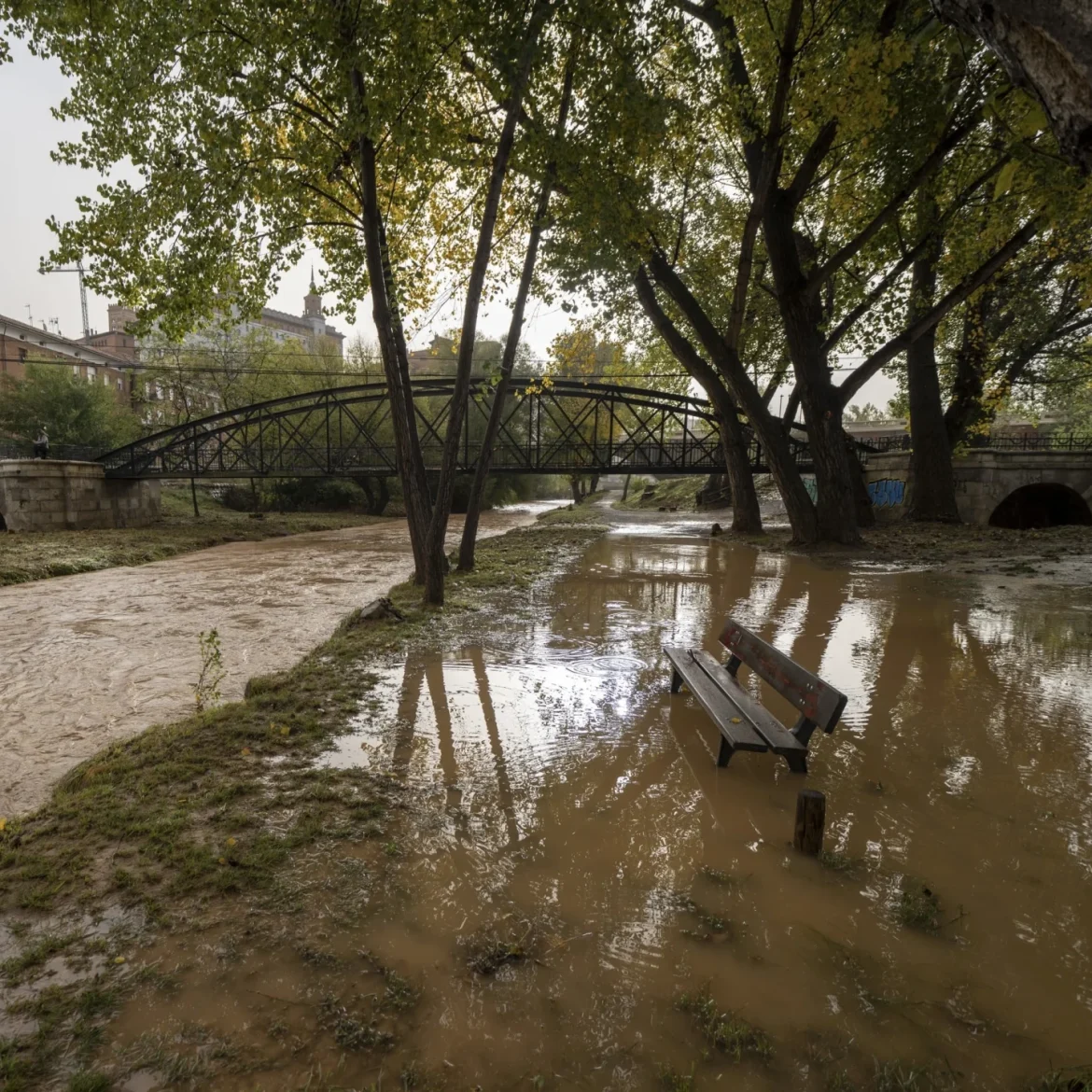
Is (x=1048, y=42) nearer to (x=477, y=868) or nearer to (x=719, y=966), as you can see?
(x=719, y=966)

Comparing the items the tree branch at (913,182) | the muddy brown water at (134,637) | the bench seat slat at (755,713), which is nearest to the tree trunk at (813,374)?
the tree branch at (913,182)

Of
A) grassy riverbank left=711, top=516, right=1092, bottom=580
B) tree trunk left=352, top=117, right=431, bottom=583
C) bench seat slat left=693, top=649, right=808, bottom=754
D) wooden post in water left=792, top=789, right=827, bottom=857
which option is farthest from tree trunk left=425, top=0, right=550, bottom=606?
grassy riverbank left=711, top=516, right=1092, bottom=580

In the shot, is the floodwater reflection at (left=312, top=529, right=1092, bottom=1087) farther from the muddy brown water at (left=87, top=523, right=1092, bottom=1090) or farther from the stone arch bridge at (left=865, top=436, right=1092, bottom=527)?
the stone arch bridge at (left=865, top=436, right=1092, bottom=527)

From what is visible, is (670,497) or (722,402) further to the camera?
(670,497)

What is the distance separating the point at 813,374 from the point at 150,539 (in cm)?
2234

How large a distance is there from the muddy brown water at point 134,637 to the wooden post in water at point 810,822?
4.89 m

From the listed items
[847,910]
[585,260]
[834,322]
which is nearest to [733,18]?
[585,260]

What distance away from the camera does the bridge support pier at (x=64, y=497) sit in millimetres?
22438

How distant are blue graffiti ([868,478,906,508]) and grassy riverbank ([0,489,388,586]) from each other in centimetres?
2484

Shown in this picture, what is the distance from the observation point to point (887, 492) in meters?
24.8

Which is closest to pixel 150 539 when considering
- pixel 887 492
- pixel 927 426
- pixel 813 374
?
pixel 813 374

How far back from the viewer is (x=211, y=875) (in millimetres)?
3051

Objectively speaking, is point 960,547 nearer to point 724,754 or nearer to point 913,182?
point 913,182

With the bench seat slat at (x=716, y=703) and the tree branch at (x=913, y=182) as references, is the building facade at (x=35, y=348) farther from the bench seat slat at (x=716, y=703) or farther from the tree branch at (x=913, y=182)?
the bench seat slat at (x=716, y=703)
